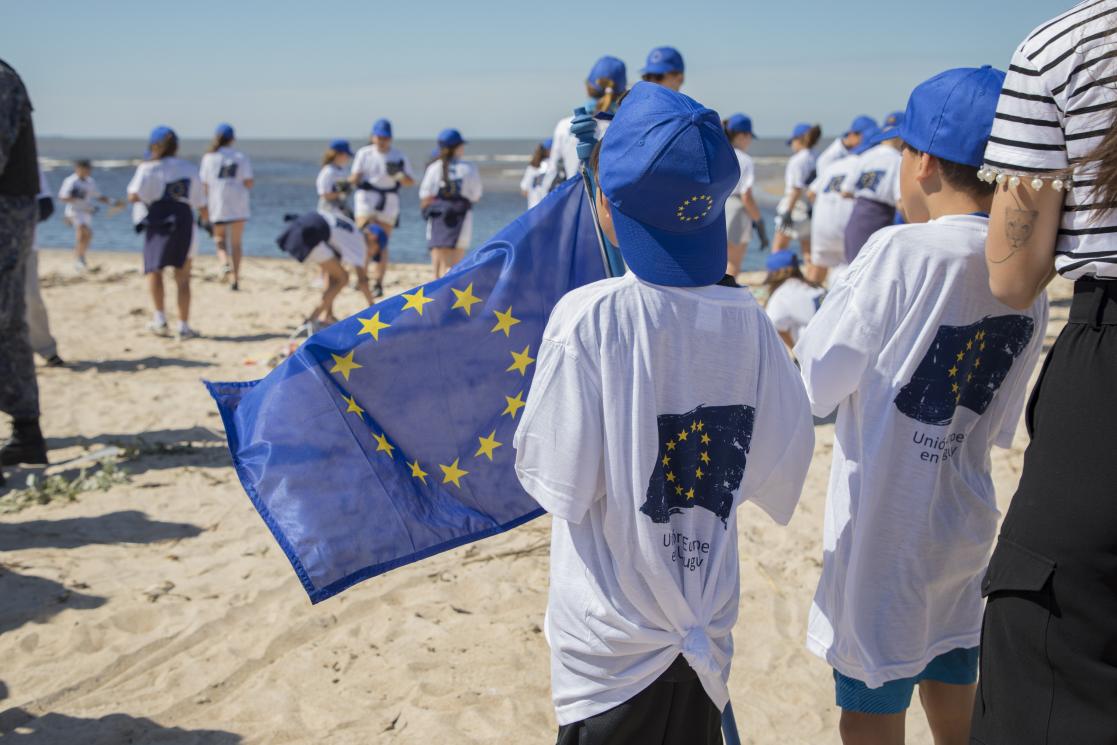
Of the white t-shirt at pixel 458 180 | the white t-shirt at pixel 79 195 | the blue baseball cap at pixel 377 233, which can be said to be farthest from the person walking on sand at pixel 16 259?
the white t-shirt at pixel 79 195

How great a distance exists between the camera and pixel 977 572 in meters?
2.53

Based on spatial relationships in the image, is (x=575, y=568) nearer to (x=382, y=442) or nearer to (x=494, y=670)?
(x=382, y=442)

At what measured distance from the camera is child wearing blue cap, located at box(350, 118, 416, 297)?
11898mm

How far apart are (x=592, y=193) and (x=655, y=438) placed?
891mm

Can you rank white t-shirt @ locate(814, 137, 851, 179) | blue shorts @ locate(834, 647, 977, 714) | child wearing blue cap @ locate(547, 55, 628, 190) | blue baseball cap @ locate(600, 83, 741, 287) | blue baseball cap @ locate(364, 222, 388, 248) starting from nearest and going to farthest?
blue baseball cap @ locate(600, 83, 741, 287), blue shorts @ locate(834, 647, 977, 714), child wearing blue cap @ locate(547, 55, 628, 190), white t-shirt @ locate(814, 137, 851, 179), blue baseball cap @ locate(364, 222, 388, 248)

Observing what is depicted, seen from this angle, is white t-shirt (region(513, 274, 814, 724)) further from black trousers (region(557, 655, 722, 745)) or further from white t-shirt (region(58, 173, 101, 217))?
white t-shirt (region(58, 173, 101, 217))

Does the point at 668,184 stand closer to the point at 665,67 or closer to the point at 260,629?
the point at 260,629

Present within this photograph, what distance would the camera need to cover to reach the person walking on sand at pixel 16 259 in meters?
5.35

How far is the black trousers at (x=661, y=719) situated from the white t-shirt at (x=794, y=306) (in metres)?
5.21

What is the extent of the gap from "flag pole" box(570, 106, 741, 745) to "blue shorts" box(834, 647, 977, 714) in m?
0.30

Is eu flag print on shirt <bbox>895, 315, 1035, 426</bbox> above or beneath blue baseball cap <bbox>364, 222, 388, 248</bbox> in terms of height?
above

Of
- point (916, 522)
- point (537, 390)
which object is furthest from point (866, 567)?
point (537, 390)

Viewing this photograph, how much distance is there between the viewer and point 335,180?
11984 millimetres

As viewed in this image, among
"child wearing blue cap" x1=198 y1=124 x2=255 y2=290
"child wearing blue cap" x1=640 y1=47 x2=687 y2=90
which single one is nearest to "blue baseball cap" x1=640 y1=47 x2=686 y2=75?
"child wearing blue cap" x1=640 y1=47 x2=687 y2=90
